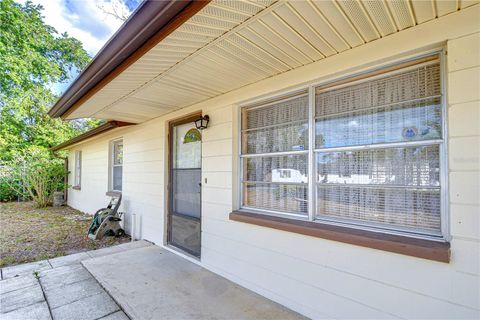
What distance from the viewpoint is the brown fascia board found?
1.46 meters

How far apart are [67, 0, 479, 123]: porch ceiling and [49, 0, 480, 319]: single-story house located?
13mm

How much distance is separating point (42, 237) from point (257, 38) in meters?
5.75

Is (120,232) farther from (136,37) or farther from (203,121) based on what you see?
(136,37)

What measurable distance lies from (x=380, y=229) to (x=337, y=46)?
150 cm

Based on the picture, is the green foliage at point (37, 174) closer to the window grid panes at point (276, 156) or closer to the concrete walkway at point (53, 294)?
the concrete walkway at point (53, 294)

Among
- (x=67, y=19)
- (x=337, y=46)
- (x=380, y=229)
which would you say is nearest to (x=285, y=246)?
(x=380, y=229)

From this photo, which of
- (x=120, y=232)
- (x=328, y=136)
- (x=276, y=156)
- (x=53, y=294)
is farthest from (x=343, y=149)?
(x=120, y=232)

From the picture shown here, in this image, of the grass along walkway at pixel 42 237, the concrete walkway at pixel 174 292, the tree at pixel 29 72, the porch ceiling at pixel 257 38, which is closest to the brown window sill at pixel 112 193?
the grass along walkway at pixel 42 237

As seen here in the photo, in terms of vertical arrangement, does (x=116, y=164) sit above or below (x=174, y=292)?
above

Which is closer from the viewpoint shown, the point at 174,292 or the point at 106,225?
the point at 174,292

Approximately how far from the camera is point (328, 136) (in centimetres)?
228

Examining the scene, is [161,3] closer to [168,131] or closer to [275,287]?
[275,287]

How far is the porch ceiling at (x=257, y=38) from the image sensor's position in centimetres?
152

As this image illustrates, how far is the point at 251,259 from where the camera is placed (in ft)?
8.84
